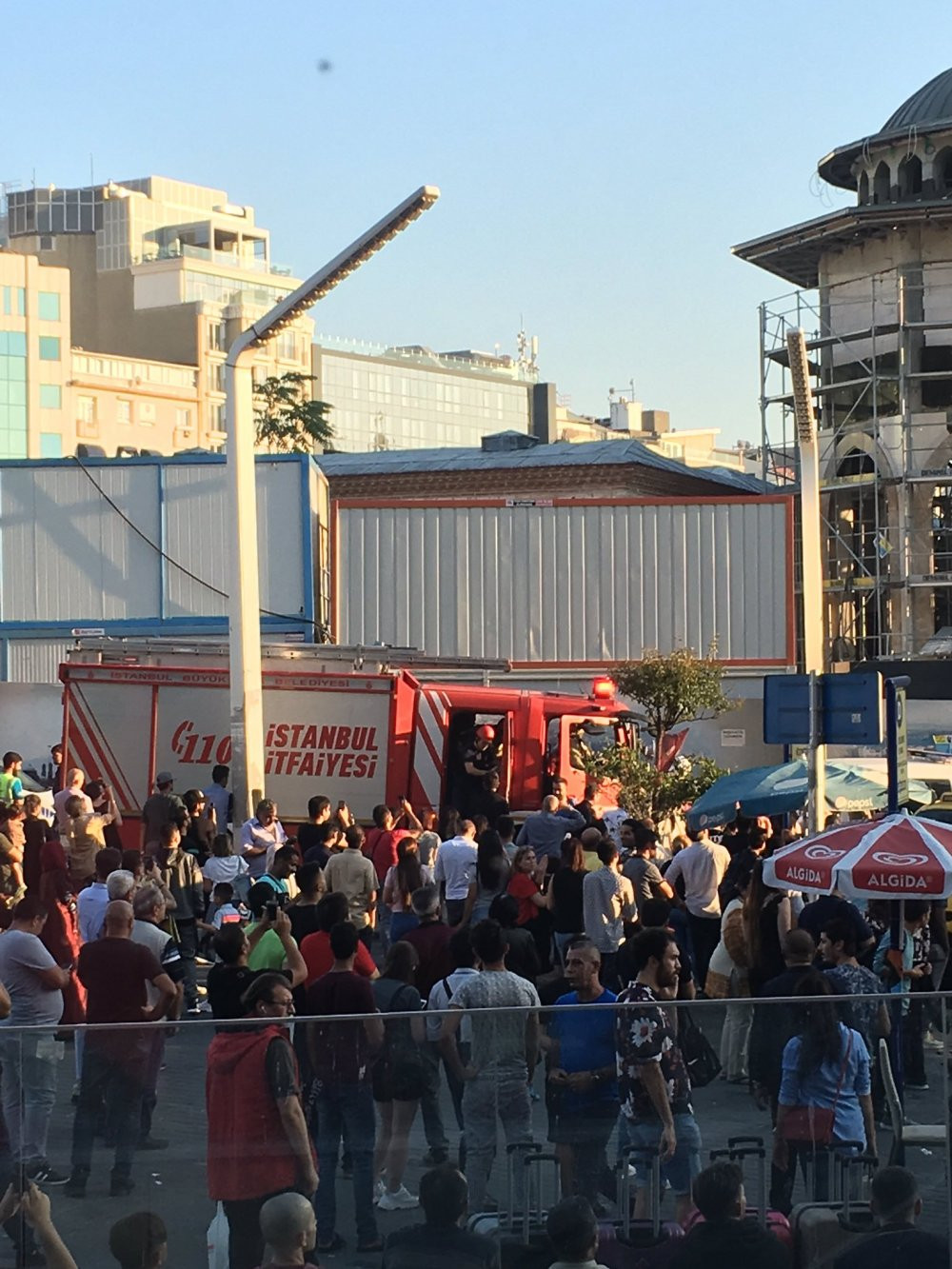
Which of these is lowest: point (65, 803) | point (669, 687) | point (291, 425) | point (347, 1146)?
point (347, 1146)

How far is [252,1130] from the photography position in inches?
309

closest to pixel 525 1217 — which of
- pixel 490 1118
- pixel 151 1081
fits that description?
pixel 490 1118

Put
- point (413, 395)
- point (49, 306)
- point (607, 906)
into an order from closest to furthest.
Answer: point (607, 906) → point (49, 306) → point (413, 395)

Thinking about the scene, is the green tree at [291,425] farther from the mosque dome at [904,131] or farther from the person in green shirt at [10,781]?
the person in green shirt at [10,781]

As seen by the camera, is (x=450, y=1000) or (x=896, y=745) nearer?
(x=450, y=1000)

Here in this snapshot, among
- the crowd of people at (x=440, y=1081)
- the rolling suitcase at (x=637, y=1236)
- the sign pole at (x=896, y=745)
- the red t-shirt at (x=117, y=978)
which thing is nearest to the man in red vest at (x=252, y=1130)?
the crowd of people at (x=440, y=1081)

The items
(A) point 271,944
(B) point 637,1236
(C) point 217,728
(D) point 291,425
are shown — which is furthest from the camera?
(D) point 291,425

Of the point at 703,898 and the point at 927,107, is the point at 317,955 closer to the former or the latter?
the point at 703,898

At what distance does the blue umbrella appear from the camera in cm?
1955

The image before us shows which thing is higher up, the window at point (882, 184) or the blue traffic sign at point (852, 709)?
the window at point (882, 184)

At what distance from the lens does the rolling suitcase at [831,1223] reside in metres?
8.23

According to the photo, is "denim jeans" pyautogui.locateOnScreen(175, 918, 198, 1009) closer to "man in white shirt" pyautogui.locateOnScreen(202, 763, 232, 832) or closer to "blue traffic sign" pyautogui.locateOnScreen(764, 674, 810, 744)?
"blue traffic sign" pyautogui.locateOnScreen(764, 674, 810, 744)

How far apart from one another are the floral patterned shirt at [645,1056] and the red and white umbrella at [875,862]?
391 centimetres

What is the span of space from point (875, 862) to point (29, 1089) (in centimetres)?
595
